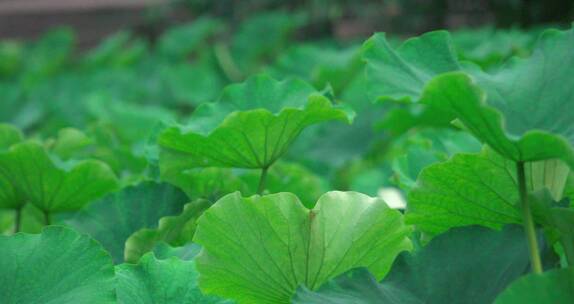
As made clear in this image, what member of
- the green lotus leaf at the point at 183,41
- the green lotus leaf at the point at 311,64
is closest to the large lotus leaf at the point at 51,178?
the green lotus leaf at the point at 311,64

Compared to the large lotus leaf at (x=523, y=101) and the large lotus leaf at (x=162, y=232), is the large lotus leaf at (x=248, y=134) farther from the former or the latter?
the large lotus leaf at (x=523, y=101)

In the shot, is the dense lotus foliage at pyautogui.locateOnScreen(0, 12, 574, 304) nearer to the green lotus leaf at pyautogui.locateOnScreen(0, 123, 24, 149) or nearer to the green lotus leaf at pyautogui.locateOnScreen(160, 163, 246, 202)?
the green lotus leaf at pyautogui.locateOnScreen(160, 163, 246, 202)

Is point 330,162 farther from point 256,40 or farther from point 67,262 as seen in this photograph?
point 256,40

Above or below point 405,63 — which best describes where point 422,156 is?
below

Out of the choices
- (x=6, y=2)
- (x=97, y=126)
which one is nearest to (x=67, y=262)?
(x=97, y=126)

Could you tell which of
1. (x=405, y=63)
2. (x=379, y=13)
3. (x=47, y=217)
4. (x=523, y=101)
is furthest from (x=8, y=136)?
(x=379, y=13)

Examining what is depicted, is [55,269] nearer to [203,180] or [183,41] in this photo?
[203,180]

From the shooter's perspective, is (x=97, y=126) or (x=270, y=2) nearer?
(x=97, y=126)
